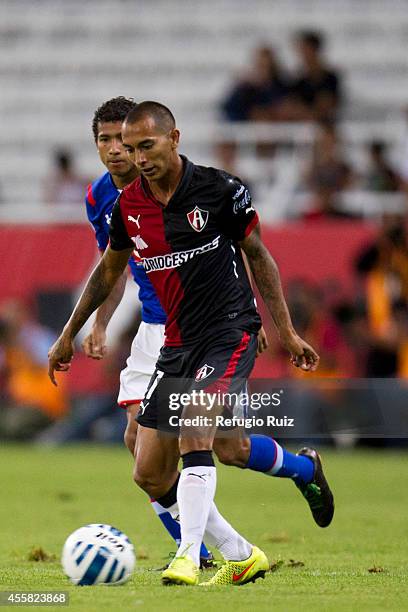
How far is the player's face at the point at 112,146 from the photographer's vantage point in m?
7.64

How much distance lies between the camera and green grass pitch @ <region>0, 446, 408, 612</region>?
5992mm

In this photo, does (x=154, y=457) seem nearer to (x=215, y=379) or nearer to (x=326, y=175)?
(x=215, y=379)

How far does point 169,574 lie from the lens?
6.29 meters

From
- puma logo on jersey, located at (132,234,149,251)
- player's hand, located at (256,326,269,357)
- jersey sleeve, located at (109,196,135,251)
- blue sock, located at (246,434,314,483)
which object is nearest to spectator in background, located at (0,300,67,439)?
blue sock, located at (246,434,314,483)

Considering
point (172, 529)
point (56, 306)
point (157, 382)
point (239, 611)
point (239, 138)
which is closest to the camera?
point (239, 611)

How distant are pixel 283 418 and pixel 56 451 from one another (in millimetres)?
6876

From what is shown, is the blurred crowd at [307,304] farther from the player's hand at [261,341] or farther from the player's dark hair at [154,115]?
the player's dark hair at [154,115]

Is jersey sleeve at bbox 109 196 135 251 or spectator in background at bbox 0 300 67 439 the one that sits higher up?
jersey sleeve at bbox 109 196 135 251

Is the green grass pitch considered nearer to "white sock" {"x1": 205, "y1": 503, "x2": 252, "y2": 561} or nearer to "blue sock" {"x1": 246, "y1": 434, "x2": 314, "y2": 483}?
"white sock" {"x1": 205, "y1": 503, "x2": 252, "y2": 561}

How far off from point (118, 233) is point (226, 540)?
1552 millimetres

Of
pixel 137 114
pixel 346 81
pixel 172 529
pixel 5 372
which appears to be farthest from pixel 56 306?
pixel 137 114

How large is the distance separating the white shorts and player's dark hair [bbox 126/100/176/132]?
159 centimetres

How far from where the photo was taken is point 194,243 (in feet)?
22.2

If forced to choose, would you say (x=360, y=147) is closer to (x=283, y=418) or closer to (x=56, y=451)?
(x=56, y=451)
